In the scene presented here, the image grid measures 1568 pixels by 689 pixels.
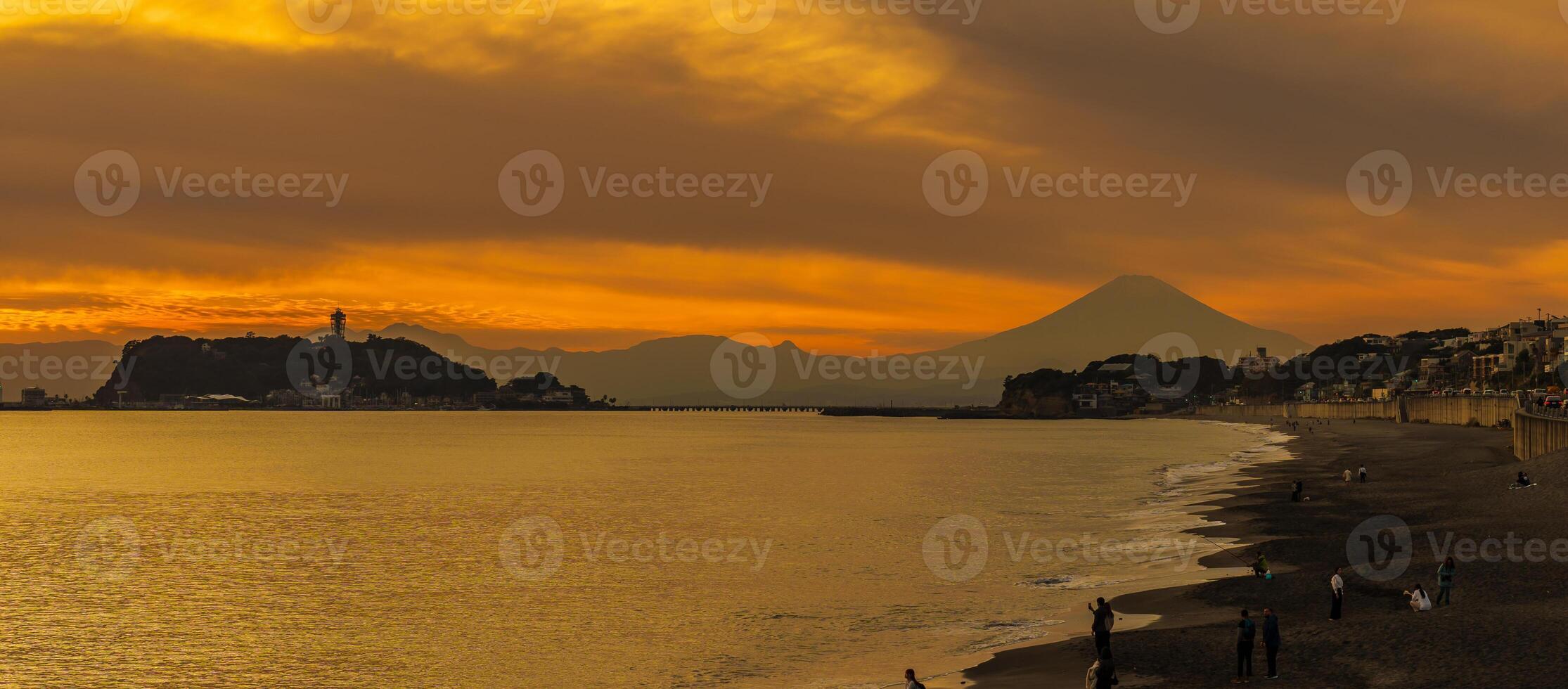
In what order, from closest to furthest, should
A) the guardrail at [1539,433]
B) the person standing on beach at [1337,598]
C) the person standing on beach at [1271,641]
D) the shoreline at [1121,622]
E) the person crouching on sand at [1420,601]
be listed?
the person standing on beach at [1271,641] < the shoreline at [1121,622] < the person standing on beach at [1337,598] < the person crouching on sand at [1420,601] < the guardrail at [1539,433]

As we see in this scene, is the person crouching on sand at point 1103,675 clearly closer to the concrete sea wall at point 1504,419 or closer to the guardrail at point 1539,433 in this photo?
the concrete sea wall at point 1504,419

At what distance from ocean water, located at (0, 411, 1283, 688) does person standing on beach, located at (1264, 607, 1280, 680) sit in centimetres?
745

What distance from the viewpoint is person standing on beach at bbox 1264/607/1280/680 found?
2427 centimetres

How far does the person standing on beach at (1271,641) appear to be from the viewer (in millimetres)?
24266

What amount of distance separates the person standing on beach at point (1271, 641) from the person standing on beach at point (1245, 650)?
26 centimetres

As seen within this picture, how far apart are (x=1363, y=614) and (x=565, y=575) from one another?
2979 cm

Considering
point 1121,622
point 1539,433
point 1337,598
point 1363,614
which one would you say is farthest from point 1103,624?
point 1539,433

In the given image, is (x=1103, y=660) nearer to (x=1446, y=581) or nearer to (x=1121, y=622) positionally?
(x=1121, y=622)

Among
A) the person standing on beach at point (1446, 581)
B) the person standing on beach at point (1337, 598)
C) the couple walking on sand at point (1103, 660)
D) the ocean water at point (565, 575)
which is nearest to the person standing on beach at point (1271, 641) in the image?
the couple walking on sand at point (1103, 660)

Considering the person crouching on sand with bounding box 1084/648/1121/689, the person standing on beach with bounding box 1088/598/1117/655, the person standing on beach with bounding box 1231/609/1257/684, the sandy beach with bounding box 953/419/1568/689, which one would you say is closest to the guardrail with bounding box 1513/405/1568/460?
the sandy beach with bounding box 953/419/1568/689

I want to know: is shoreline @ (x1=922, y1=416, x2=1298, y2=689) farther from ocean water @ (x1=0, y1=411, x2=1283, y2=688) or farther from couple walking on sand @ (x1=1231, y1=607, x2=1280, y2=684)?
couple walking on sand @ (x1=1231, y1=607, x2=1280, y2=684)

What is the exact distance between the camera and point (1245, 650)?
2455 centimetres

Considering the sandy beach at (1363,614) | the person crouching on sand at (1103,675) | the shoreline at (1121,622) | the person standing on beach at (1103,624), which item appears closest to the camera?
the person crouching on sand at (1103,675)

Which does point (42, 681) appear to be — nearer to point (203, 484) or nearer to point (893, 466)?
point (203, 484)
